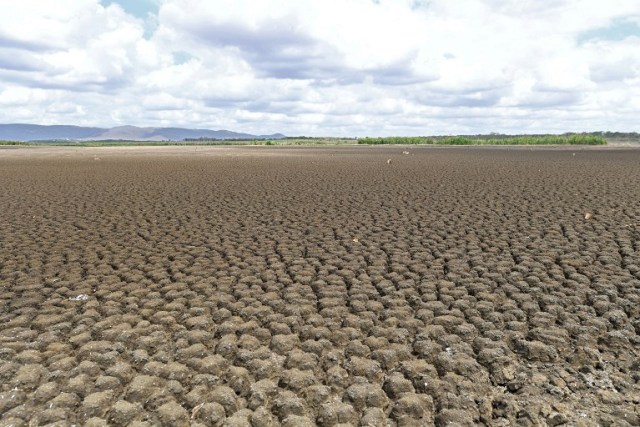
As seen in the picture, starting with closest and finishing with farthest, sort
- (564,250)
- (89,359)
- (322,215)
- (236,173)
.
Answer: (89,359)
(564,250)
(322,215)
(236,173)

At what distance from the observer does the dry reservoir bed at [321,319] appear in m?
3.80

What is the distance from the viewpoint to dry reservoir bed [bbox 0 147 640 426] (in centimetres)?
380

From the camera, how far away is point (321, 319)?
528cm

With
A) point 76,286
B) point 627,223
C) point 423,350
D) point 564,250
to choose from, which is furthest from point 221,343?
point 627,223

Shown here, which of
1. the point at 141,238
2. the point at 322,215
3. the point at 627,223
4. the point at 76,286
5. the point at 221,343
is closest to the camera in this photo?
the point at 221,343

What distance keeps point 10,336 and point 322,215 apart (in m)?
7.12

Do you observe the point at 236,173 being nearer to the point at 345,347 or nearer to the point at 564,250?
the point at 564,250

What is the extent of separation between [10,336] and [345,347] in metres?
3.19

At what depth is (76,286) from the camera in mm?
6367

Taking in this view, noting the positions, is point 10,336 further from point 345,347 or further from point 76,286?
point 345,347

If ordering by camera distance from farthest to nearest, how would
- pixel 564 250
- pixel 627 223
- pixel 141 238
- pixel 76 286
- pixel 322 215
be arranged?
1. pixel 322 215
2. pixel 627 223
3. pixel 141 238
4. pixel 564 250
5. pixel 76 286

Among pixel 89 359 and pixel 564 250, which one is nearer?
pixel 89 359

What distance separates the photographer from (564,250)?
26.1 feet

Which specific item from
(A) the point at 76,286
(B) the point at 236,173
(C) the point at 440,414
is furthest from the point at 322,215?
(B) the point at 236,173
